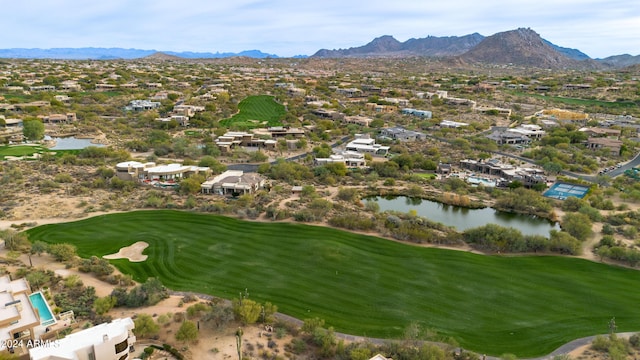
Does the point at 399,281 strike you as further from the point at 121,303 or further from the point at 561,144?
the point at 561,144

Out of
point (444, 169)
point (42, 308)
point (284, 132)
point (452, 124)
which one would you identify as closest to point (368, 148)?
point (444, 169)

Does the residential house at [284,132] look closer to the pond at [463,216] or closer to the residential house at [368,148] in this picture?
the residential house at [368,148]

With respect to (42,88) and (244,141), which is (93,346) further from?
(42,88)

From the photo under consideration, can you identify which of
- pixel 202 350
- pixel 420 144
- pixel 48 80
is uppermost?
pixel 48 80

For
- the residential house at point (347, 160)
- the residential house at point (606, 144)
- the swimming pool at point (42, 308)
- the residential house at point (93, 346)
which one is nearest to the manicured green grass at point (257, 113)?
the residential house at point (347, 160)

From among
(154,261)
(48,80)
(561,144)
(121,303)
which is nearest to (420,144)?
(561,144)

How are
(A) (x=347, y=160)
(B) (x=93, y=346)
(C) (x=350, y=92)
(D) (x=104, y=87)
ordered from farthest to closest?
(C) (x=350, y=92) → (D) (x=104, y=87) → (A) (x=347, y=160) → (B) (x=93, y=346)
